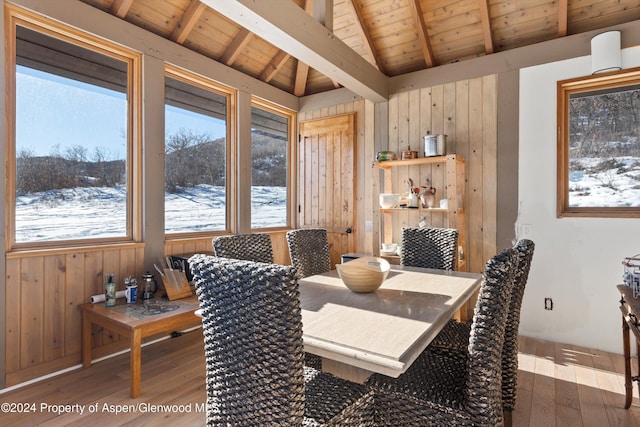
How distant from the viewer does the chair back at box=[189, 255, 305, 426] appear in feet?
3.21

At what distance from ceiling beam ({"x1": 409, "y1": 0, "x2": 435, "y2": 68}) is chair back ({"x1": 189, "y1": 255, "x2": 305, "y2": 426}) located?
321 centimetres

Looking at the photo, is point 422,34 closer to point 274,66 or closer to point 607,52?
point 607,52

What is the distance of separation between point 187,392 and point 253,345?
1.58 meters

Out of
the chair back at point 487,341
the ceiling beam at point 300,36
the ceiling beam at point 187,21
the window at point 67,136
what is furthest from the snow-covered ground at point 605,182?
the window at point 67,136

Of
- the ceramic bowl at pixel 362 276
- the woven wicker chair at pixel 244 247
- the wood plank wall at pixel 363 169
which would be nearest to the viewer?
the ceramic bowl at pixel 362 276

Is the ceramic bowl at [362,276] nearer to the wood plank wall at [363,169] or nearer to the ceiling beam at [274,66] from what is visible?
the wood plank wall at [363,169]

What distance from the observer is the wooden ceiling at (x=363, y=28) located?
104 inches

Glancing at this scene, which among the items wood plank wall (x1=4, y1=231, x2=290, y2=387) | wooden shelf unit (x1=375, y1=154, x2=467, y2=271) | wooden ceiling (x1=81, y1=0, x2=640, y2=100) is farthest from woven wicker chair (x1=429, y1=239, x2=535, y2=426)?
wood plank wall (x1=4, y1=231, x2=290, y2=387)

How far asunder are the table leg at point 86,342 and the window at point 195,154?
97cm

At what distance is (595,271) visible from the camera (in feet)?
9.49

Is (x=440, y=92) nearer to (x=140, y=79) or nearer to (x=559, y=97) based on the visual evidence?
(x=559, y=97)

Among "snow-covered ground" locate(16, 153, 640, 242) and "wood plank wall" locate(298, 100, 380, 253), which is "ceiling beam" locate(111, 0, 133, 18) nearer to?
"snow-covered ground" locate(16, 153, 640, 242)

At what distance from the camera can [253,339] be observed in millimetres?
1035

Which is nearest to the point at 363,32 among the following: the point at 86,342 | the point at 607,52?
the point at 607,52
